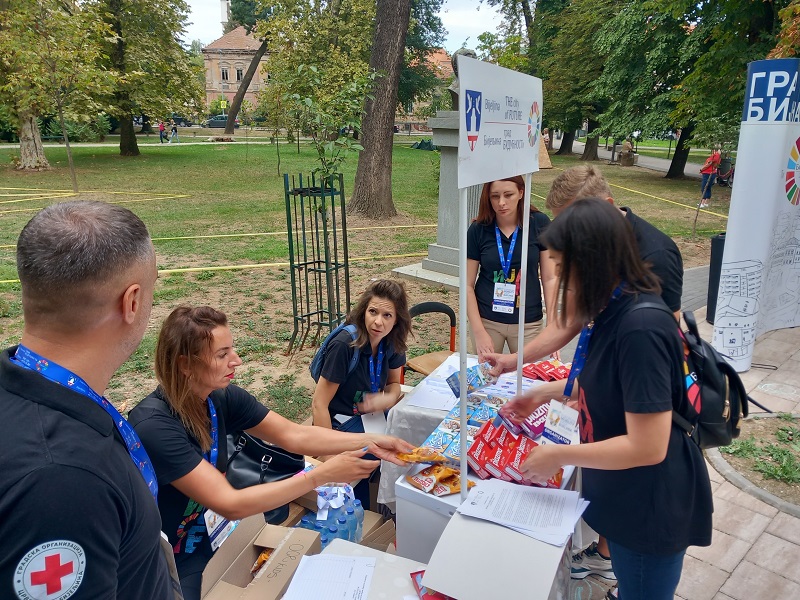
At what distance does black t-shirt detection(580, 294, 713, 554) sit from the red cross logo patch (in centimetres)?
132

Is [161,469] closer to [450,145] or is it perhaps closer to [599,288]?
[599,288]

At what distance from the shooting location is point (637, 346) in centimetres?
150

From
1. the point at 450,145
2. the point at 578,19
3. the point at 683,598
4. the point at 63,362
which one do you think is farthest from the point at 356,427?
the point at 578,19

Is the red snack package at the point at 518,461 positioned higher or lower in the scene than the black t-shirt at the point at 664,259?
lower

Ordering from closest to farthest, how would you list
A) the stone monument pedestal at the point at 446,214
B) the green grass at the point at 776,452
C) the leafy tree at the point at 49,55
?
the green grass at the point at 776,452, the stone monument pedestal at the point at 446,214, the leafy tree at the point at 49,55

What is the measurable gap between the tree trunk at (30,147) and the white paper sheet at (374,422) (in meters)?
22.0

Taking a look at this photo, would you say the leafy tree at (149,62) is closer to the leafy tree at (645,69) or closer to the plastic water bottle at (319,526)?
the leafy tree at (645,69)

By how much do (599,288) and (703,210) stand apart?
53.6ft

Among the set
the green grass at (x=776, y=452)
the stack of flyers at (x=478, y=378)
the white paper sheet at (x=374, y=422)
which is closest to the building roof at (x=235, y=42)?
the white paper sheet at (x=374, y=422)

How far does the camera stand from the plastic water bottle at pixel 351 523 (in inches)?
95.8

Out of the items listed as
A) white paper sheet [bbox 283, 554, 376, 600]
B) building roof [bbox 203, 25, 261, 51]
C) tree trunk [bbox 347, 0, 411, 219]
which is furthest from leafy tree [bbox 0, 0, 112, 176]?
building roof [bbox 203, 25, 261, 51]

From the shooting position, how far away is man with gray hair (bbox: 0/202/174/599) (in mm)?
920

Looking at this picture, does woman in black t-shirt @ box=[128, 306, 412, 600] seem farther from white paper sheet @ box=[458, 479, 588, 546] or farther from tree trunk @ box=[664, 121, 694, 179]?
tree trunk @ box=[664, 121, 694, 179]

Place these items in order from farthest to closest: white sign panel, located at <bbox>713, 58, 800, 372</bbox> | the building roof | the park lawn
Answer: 1. the building roof
2. the park lawn
3. white sign panel, located at <bbox>713, 58, 800, 372</bbox>
